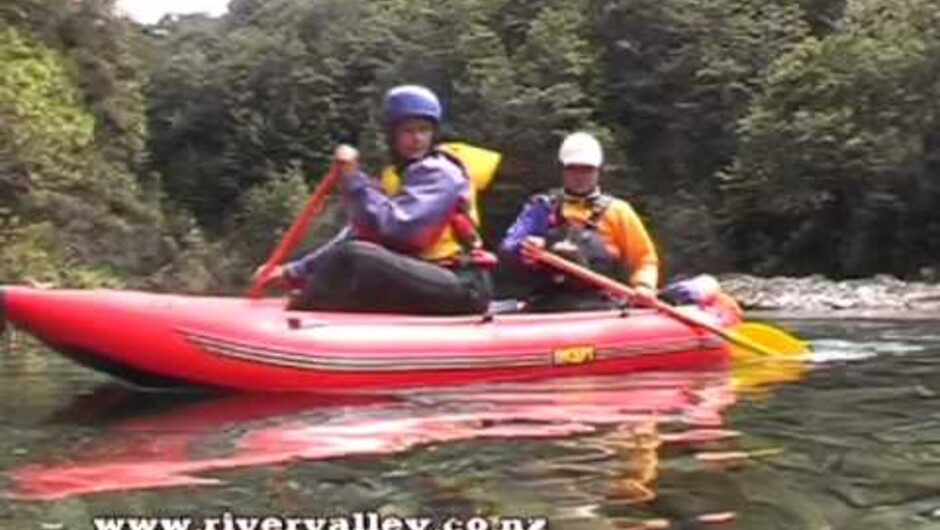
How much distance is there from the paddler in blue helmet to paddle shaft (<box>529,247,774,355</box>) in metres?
0.50

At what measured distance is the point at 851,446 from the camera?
13.4 ft

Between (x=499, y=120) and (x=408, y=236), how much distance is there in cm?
2426

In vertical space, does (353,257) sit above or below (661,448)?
above

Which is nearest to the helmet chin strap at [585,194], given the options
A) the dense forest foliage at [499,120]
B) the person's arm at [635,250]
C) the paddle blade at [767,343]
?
the person's arm at [635,250]

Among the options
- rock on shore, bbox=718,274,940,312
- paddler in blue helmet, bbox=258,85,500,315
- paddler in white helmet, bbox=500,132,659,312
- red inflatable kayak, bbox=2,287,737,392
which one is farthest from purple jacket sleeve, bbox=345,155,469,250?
rock on shore, bbox=718,274,940,312

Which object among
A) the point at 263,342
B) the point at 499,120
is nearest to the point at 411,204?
the point at 263,342

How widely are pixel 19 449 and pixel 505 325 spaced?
2.46m

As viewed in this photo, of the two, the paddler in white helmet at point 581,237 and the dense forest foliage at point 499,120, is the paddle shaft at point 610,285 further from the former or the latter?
the dense forest foliage at point 499,120

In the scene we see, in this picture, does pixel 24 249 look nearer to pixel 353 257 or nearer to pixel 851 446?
pixel 353 257

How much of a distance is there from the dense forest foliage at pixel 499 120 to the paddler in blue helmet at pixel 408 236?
12.3 m

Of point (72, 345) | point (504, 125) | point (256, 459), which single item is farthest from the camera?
point (504, 125)

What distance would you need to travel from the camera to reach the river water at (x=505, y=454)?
10.2ft

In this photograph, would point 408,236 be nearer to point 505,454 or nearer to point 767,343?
point 505,454

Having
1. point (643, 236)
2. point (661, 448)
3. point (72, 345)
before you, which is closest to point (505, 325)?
point (643, 236)
